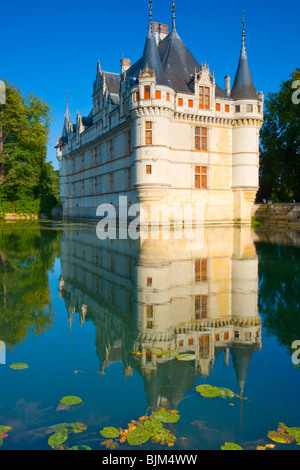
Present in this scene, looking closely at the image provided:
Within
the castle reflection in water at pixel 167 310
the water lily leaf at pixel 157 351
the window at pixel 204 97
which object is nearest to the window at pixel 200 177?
the window at pixel 204 97

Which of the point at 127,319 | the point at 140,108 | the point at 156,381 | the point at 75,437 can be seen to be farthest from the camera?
the point at 140,108

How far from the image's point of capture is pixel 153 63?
2430cm

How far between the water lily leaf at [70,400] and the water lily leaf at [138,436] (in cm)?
71

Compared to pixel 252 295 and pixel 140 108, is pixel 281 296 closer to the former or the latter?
pixel 252 295

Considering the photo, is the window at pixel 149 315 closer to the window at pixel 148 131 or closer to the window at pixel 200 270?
the window at pixel 200 270

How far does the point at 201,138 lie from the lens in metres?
27.1

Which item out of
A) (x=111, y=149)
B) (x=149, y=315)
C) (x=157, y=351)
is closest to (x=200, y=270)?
(x=149, y=315)

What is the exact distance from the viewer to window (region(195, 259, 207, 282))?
8.59 m

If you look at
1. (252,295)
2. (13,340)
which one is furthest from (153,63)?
(13,340)

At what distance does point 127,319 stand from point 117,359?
4.54 ft

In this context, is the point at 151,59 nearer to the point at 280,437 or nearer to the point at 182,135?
the point at 182,135

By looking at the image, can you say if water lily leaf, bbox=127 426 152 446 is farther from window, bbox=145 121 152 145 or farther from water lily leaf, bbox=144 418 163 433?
window, bbox=145 121 152 145

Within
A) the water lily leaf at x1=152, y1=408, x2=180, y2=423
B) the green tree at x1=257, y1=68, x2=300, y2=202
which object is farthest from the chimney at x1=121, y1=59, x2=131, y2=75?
the water lily leaf at x1=152, y1=408, x2=180, y2=423

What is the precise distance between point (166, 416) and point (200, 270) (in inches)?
258
